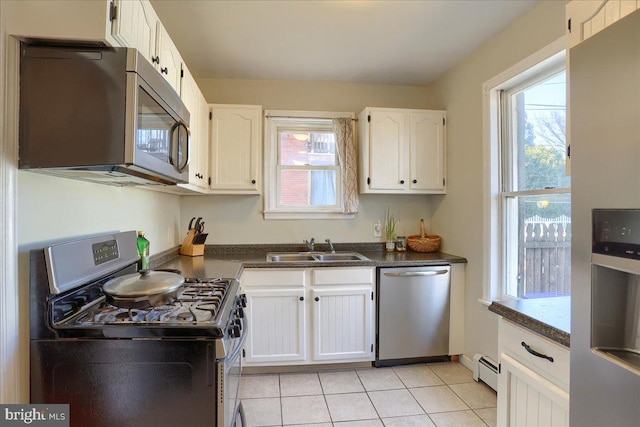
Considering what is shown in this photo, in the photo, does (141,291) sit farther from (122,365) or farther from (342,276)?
(342,276)

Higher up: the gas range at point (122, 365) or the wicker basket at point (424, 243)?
the wicker basket at point (424, 243)

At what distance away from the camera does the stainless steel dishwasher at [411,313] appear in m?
2.53

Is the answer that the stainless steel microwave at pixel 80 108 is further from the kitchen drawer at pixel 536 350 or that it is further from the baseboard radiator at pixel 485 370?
the baseboard radiator at pixel 485 370

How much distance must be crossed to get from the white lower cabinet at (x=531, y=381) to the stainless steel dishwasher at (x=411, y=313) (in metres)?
1.19

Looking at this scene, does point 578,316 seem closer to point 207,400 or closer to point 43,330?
point 207,400

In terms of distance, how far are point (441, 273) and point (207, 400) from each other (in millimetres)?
2032

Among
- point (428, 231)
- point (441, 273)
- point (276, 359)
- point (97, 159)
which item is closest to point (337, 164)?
point (428, 231)

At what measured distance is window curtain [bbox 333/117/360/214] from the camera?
3.00 metres

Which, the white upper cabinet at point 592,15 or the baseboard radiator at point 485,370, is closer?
the white upper cabinet at point 592,15

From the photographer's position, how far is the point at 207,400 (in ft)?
3.55

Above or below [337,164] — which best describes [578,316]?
below

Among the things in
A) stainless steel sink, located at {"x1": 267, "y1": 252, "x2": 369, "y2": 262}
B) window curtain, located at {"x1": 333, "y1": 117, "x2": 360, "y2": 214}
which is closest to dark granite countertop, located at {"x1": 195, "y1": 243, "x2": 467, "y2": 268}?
stainless steel sink, located at {"x1": 267, "y1": 252, "x2": 369, "y2": 262}

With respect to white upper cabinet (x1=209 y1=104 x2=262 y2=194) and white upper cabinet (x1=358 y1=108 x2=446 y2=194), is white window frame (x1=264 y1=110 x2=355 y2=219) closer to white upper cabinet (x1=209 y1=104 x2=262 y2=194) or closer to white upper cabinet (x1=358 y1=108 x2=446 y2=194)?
white upper cabinet (x1=209 y1=104 x2=262 y2=194)

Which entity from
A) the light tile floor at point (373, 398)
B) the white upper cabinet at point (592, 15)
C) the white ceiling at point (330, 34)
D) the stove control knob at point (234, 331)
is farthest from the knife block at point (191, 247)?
the white upper cabinet at point (592, 15)
